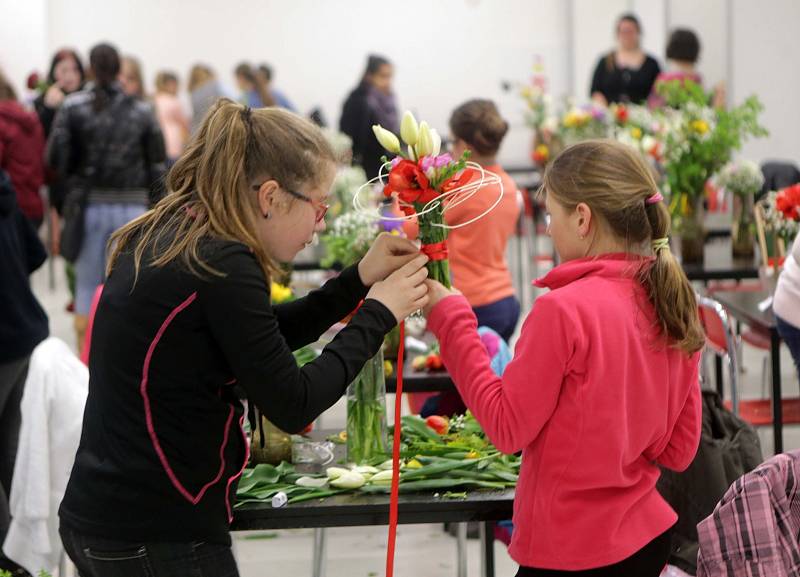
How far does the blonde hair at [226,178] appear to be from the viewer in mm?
1732

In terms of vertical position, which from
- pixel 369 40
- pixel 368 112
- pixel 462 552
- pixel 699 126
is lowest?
pixel 462 552

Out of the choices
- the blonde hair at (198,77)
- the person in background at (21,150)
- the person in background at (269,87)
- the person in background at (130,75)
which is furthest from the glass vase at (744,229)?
the blonde hair at (198,77)

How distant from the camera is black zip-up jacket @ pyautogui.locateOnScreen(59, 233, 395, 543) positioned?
5.53ft

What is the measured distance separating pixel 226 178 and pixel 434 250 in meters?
0.43

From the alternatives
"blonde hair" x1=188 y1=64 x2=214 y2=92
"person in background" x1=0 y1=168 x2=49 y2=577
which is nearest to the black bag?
"person in background" x1=0 y1=168 x2=49 y2=577

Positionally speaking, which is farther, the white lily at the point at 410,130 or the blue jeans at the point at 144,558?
the white lily at the point at 410,130

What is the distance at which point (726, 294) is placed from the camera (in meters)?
4.36

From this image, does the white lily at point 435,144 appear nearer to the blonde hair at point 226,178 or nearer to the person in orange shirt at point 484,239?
the blonde hair at point 226,178

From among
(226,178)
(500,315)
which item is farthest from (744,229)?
(226,178)

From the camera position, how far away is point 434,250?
6.63ft

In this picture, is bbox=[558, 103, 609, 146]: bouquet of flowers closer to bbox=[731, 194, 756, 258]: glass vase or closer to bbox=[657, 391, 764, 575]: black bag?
bbox=[731, 194, 756, 258]: glass vase

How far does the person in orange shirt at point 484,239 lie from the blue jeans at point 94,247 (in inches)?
86.7

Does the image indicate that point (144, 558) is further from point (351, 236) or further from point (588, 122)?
point (588, 122)

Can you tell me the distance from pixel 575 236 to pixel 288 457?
0.81 meters
